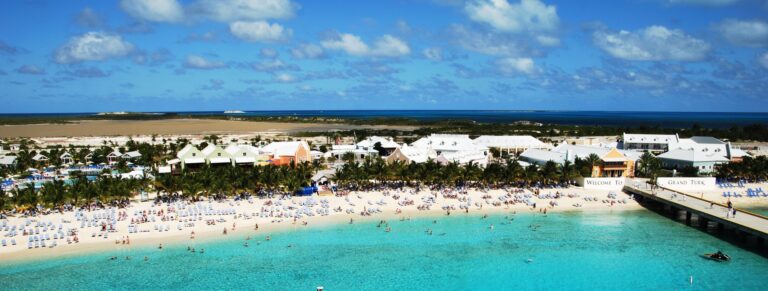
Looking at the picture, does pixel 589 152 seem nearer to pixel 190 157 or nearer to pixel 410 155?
pixel 410 155

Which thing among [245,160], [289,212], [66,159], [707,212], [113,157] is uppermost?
[245,160]

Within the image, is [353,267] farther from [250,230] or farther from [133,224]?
[133,224]

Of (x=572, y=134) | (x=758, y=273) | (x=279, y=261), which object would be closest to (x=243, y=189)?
(x=279, y=261)

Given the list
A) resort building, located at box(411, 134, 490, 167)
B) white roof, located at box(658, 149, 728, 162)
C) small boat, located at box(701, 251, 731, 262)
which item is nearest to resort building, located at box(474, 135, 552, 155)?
resort building, located at box(411, 134, 490, 167)

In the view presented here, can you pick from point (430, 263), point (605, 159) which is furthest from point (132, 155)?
point (605, 159)

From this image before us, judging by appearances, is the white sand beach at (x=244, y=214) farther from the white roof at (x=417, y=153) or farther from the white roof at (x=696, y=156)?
the white roof at (x=696, y=156)

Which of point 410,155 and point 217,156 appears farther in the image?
point 410,155

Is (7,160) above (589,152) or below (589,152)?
Result: below
